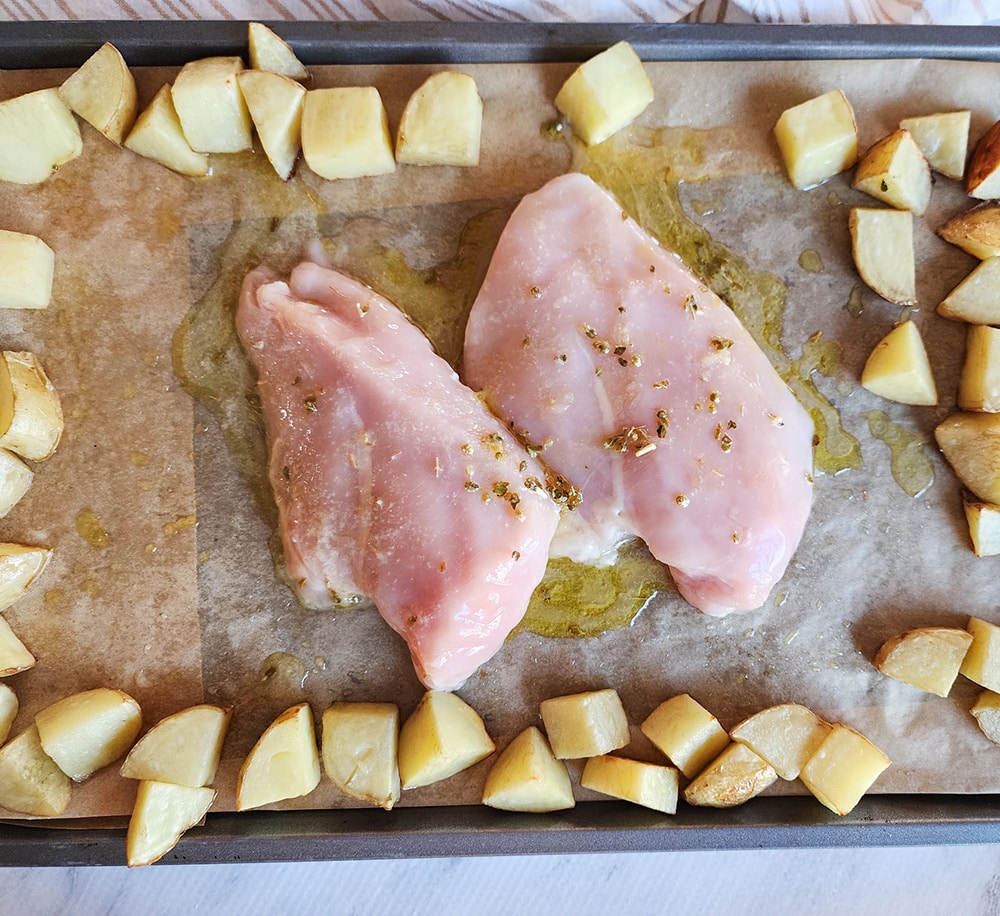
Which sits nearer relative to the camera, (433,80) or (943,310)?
(433,80)

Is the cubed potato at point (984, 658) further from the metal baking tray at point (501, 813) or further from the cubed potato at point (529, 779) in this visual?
the cubed potato at point (529, 779)

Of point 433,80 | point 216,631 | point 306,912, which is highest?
point 433,80

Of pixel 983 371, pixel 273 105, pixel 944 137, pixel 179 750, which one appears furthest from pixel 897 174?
pixel 179 750

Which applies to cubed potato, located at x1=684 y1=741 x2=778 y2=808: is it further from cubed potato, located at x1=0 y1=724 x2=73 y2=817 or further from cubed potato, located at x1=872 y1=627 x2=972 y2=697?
cubed potato, located at x1=0 y1=724 x2=73 y2=817

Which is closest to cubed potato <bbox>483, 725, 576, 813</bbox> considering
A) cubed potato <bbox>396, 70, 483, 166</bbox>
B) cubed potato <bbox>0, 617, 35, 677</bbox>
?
cubed potato <bbox>0, 617, 35, 677</bbox>

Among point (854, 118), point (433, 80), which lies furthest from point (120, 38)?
point (854, 118)

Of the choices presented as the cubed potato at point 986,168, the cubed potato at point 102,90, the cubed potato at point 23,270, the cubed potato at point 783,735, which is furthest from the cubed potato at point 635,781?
the cubed potato at point 102,90

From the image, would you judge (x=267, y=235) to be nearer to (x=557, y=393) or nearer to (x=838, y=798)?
(x=557, y=393)
